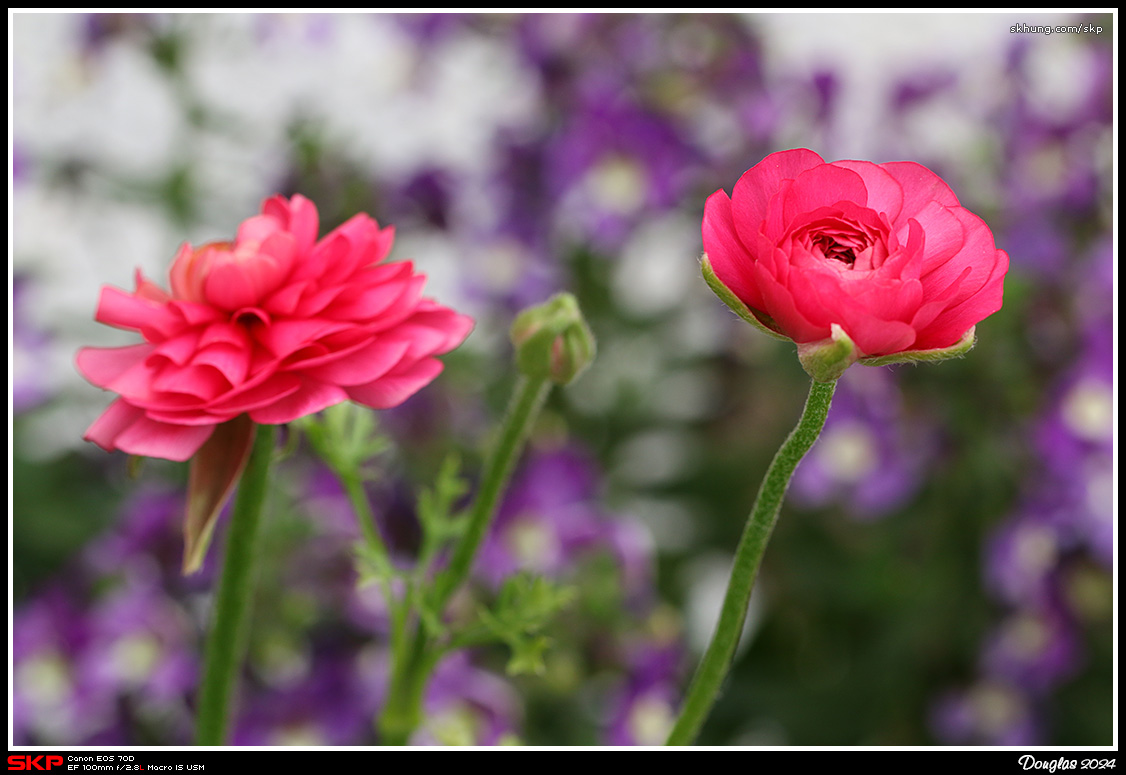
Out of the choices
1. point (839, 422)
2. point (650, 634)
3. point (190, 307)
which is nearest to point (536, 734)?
point (650, 634)

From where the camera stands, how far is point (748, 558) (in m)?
0.17

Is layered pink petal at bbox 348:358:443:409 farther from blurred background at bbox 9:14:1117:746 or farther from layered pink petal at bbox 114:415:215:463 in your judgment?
blurred background at bbox 9:14:1117:746

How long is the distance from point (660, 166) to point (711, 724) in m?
0.32

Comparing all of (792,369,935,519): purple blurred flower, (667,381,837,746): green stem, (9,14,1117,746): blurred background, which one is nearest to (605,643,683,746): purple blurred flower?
(9,14,1117,746): blurred background

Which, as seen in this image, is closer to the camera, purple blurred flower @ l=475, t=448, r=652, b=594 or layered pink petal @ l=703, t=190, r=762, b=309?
layered pink petal @ l=703, t=190, r=762, b=309

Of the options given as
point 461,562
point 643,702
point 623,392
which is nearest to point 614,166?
point 623,392

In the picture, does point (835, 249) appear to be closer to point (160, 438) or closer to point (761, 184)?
point (761, 184)

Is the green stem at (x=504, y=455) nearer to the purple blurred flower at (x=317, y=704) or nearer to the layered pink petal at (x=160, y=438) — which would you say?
the layered pink petal at (x=160, y=438)

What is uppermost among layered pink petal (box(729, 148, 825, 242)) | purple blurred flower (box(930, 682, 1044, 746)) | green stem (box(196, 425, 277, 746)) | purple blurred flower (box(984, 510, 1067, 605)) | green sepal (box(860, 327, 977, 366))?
layered pink petal (box(729, 148, 825, 242))

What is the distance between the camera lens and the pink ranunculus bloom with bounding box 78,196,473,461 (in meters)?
0.19

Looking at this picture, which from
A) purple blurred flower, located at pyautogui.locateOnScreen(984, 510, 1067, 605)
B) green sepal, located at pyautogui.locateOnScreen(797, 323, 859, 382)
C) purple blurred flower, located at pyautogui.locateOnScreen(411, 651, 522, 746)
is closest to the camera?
green sepal, located at pyautogui.locateOnScreen(797, 323, 859, 382)

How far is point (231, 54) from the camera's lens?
60cm
